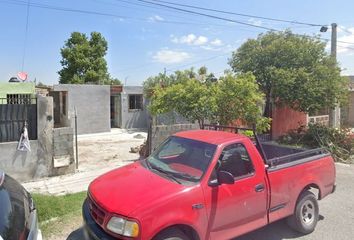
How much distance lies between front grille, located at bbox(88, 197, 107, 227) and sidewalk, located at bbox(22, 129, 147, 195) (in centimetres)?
374

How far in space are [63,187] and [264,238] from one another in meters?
5.05

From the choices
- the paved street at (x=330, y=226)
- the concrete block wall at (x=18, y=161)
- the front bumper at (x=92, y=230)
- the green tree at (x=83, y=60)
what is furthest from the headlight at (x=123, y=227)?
the green tree at (x=83, y=60)

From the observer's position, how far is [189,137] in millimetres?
4934

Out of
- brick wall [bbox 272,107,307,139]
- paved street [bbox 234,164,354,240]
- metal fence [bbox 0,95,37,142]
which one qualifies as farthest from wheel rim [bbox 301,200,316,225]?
brick wall [bbox 272,107,307,139]

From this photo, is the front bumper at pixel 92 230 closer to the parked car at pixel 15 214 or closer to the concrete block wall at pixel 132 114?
the parked car at pixel 15 214

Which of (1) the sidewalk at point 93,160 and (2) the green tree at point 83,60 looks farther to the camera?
(2) the green tree at point 83,60

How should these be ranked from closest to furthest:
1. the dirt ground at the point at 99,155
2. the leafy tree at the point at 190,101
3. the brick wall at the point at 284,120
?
the dirt ground at the point at 99,155, the leafy tree at the point at 190,101, the brick wall at the point at 284,120

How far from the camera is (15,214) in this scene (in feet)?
9.43

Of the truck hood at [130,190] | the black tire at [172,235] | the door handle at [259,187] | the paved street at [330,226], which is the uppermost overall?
the truck hood at [130,190]

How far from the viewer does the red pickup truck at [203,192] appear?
3.60m

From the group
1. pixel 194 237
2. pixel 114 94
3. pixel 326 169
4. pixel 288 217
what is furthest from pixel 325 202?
pixel 114 94

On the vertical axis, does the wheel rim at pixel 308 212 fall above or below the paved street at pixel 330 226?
above

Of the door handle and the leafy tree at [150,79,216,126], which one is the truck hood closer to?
the door handle

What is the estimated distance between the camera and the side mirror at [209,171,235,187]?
4.04m
